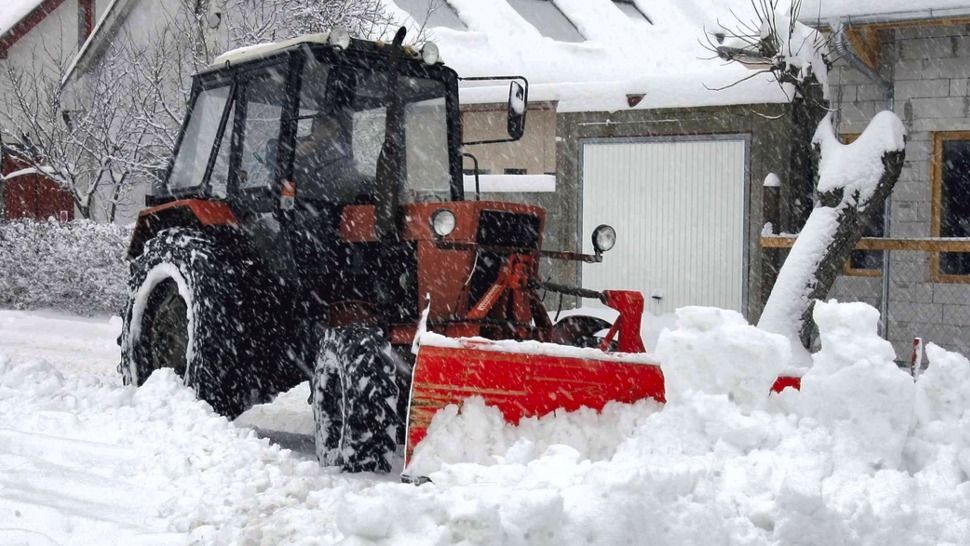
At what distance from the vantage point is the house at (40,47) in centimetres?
2262

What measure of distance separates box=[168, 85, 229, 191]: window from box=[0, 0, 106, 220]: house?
1633 centimetres

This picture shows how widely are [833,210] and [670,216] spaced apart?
2756 mm

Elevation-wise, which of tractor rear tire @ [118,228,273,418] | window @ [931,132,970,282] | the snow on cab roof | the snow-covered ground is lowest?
the snow-covered ground

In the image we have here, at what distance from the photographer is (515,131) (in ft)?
20.6

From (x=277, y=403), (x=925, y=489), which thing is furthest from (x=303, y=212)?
(x=925, y=489)

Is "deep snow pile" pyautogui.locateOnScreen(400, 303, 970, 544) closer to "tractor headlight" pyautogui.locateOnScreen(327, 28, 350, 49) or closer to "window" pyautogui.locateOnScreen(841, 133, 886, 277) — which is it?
"tractor headlight" pyautogui.locateOnScreen(327, 28, 350, 49)

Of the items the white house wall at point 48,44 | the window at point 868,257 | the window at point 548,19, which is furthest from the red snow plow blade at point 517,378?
the white house wall at point 48,44

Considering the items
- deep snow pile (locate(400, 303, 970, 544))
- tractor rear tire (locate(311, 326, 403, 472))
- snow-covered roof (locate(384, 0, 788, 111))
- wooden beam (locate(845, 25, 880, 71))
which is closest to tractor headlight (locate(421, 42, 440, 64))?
tractor rear tire (locate(311, 326, 403, 472))

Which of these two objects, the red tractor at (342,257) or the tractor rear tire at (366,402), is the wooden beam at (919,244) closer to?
the red tractor at (342,257)

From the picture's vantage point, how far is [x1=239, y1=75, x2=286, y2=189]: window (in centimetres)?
612

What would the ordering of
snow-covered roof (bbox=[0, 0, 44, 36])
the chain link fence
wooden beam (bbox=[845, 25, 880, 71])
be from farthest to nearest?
snow-covered roof (bbox=[0, 0, 44, 36])
the chain link fence
wooden beam (bbox=[845, 25, 880, 71])

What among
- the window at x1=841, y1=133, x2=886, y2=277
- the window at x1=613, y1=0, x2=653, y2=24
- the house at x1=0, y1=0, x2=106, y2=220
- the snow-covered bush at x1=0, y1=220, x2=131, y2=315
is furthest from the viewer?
the window at x1=613, y1=0, x2=653, y2=24

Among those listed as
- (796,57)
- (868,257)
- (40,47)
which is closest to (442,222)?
(796,57)

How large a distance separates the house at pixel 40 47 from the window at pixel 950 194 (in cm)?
1698
